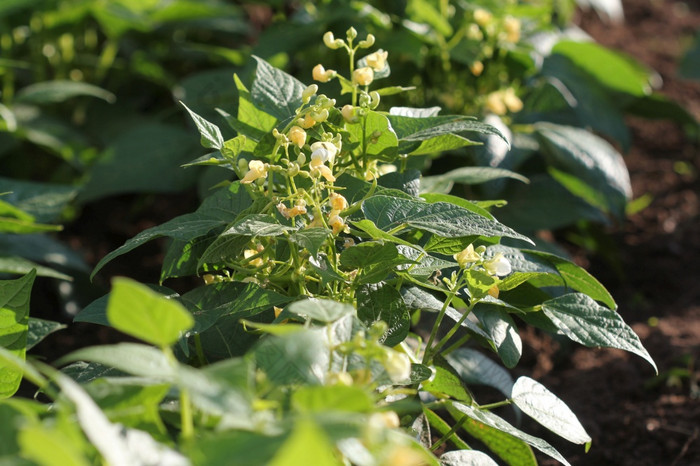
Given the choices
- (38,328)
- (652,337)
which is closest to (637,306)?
(652,337)

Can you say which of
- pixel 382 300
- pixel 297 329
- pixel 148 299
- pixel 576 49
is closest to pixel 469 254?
pixel 382 300

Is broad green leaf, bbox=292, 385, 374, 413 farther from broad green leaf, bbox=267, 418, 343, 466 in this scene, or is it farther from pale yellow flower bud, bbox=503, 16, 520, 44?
pale yellow flower bud, bbox=503, 16, 520, 44

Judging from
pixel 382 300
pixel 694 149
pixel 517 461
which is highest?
pixel 382 300

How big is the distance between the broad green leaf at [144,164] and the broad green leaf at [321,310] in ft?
3.85

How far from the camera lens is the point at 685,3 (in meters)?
3.71

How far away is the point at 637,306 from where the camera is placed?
6.13 ft

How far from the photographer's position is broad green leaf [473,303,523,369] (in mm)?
978

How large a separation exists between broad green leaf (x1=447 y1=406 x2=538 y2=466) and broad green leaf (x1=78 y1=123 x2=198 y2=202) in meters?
1.03

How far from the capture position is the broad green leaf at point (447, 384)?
3.28ft

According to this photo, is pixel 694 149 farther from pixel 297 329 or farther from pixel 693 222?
pixel 297 329

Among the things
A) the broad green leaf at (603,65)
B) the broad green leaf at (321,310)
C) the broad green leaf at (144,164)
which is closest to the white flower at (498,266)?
the broad green leaf at (321,310)

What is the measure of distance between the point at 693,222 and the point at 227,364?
1.90m

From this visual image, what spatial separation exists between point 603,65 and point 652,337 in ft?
2.32

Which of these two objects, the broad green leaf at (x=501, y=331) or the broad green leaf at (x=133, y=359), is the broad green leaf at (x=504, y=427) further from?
the broad green leaf at (x=133, y=359)
